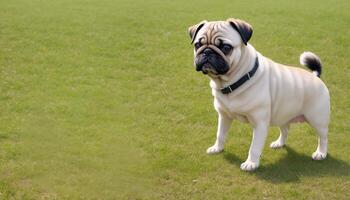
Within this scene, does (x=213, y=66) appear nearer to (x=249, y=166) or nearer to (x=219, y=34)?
(x=219, y=34)

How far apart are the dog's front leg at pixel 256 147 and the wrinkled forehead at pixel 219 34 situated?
44.2 inches

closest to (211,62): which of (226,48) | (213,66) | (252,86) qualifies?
(213,66)

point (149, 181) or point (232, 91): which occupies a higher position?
point (232, 91)

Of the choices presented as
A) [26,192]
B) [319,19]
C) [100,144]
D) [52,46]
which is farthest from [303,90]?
[319,19]

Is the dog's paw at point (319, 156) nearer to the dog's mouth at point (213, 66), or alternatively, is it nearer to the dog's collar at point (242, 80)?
the dog's collar at point (242, 80)

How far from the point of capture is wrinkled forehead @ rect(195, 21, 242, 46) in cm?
637

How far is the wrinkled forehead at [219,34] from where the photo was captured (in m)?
6.37

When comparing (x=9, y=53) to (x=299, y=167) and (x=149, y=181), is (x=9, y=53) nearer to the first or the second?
(x=149, y=181)

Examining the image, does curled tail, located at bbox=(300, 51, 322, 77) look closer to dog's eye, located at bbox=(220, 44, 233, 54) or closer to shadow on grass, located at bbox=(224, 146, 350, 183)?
shadow on grass, located at bbox=(224, 146, 350, 183)

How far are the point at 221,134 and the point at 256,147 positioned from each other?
2.35 ft

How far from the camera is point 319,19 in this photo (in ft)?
50.3

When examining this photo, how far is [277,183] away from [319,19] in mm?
9581

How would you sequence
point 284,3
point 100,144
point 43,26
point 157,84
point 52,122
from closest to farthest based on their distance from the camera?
point 100,144 → point 52,122 → point 157,84 → point 43,26 → point 284,3

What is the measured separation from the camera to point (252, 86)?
6.66 m
